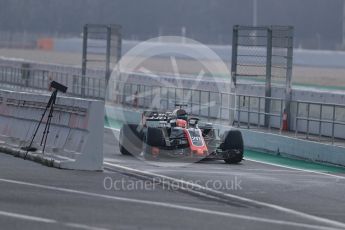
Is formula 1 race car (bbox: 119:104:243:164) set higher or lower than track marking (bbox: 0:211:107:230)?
higher

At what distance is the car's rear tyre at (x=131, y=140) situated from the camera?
22.3m

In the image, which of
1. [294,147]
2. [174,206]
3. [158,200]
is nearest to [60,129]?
[158,200]

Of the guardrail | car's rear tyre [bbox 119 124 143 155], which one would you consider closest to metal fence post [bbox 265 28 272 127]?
the guardrail

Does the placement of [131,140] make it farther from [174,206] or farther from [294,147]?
[174,206]

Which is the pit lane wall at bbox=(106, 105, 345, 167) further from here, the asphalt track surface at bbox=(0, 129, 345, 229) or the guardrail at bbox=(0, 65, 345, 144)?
the asphalt track surface at bbox=(0, 129, 345, 229)

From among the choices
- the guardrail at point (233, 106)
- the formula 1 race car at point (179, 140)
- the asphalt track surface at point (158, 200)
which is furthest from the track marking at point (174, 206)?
the guardrail at point (233, 106)

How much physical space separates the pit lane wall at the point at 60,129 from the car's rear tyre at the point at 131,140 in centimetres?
255

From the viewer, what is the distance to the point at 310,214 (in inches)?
536

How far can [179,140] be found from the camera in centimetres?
2153

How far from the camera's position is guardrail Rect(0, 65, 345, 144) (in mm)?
26820

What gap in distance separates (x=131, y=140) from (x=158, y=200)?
8.36 m

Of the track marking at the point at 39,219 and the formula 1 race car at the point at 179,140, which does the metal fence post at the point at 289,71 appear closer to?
the formula 1 race car at the point at 179,140

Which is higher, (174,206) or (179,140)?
(179,140)

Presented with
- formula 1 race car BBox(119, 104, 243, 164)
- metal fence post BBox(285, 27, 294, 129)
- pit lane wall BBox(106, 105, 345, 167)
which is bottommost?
pit lane wall BBox(106, 105, 345, 167)
